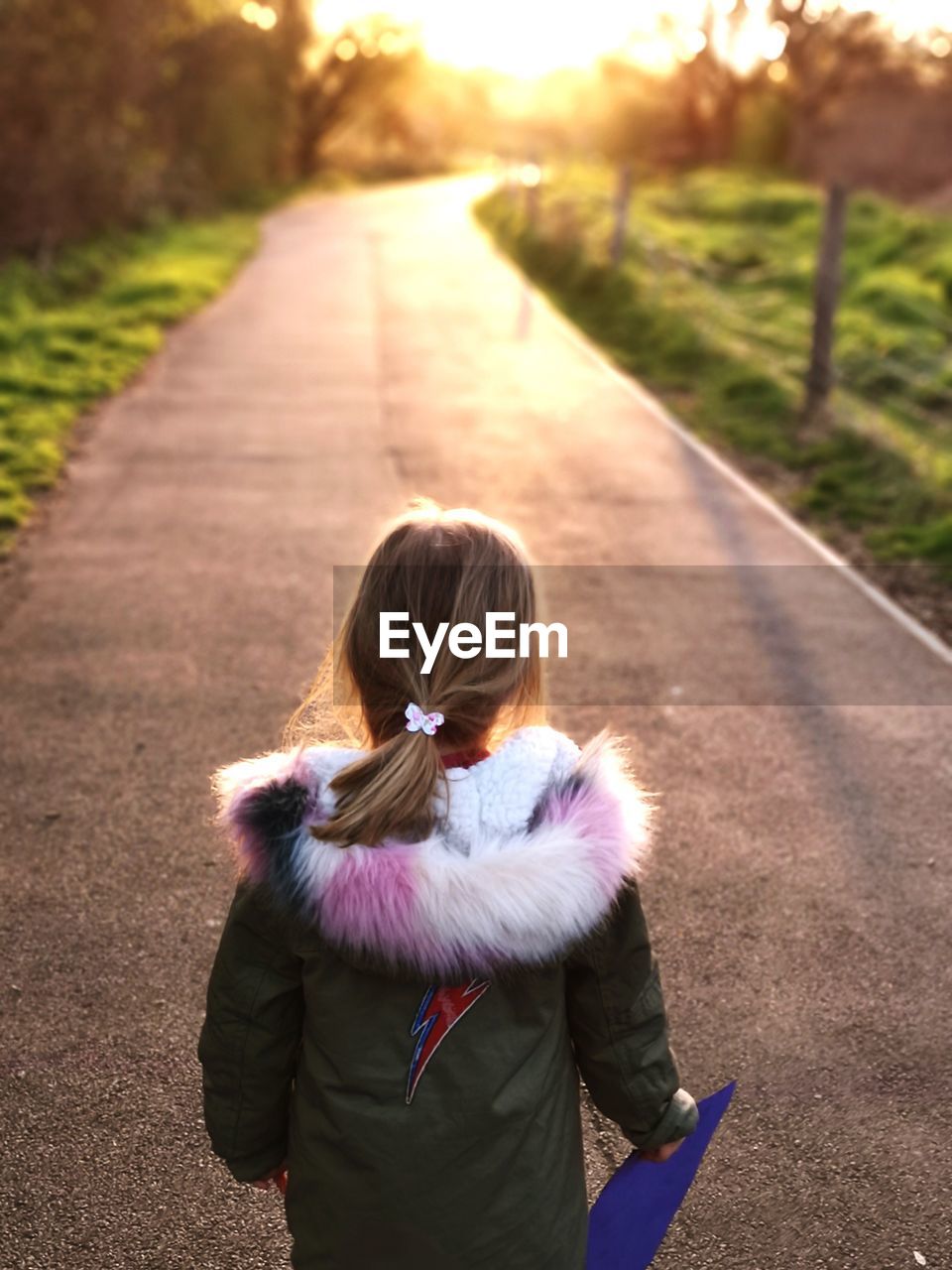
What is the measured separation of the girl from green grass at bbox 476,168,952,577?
629cm

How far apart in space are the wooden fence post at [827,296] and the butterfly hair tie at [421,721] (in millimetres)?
9655

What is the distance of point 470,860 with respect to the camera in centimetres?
196

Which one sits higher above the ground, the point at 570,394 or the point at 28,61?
the point at 28,61

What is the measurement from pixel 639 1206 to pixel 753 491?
25.0 ft

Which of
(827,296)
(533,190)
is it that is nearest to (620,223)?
(533,190)

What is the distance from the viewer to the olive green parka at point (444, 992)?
197cm

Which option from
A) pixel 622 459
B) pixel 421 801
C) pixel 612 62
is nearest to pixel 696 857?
pixel 421 801

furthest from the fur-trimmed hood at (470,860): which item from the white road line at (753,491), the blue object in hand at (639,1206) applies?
the white road line at (753,491)

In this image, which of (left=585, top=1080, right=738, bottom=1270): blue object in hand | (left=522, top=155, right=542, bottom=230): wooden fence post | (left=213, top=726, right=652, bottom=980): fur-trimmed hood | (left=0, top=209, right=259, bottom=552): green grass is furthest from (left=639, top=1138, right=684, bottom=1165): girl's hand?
(left=522, top=155, right=542, bottom=230): wooden fence post

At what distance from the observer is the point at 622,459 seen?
10250 millimetres

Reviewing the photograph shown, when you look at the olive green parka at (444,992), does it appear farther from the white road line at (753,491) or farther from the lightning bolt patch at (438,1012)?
the white road line at (753,491)

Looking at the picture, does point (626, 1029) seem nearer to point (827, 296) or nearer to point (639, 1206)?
point (639, 1206)

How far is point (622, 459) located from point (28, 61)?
35.4 ft

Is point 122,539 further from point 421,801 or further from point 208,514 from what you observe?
point 421,801
